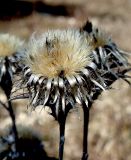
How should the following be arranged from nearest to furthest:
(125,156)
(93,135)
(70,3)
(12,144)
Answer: (12,144) → (125,156) → (93,135) → (70,3)

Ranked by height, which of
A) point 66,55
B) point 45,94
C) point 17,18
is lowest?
point 17,18

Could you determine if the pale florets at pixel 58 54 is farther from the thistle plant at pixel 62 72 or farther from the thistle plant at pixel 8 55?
the thistle plant at pixel 8 55

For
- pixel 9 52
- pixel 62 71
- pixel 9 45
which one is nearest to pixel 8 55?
pixel 9 52

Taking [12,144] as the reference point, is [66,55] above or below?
above

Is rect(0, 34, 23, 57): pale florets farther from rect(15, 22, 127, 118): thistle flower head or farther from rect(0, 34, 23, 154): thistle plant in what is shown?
rect(15, 22, 127, 118): thistle flower head

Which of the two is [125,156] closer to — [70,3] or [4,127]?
[4,127]

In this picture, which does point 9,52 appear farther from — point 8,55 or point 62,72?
point 62,72

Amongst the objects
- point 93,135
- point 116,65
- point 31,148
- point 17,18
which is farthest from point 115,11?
point 116,65

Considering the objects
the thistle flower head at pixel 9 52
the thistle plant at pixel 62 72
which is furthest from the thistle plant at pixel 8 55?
the thistle plant at pixel 62 72

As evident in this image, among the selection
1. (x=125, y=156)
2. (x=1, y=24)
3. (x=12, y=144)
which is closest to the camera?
(x=12, y=144)
